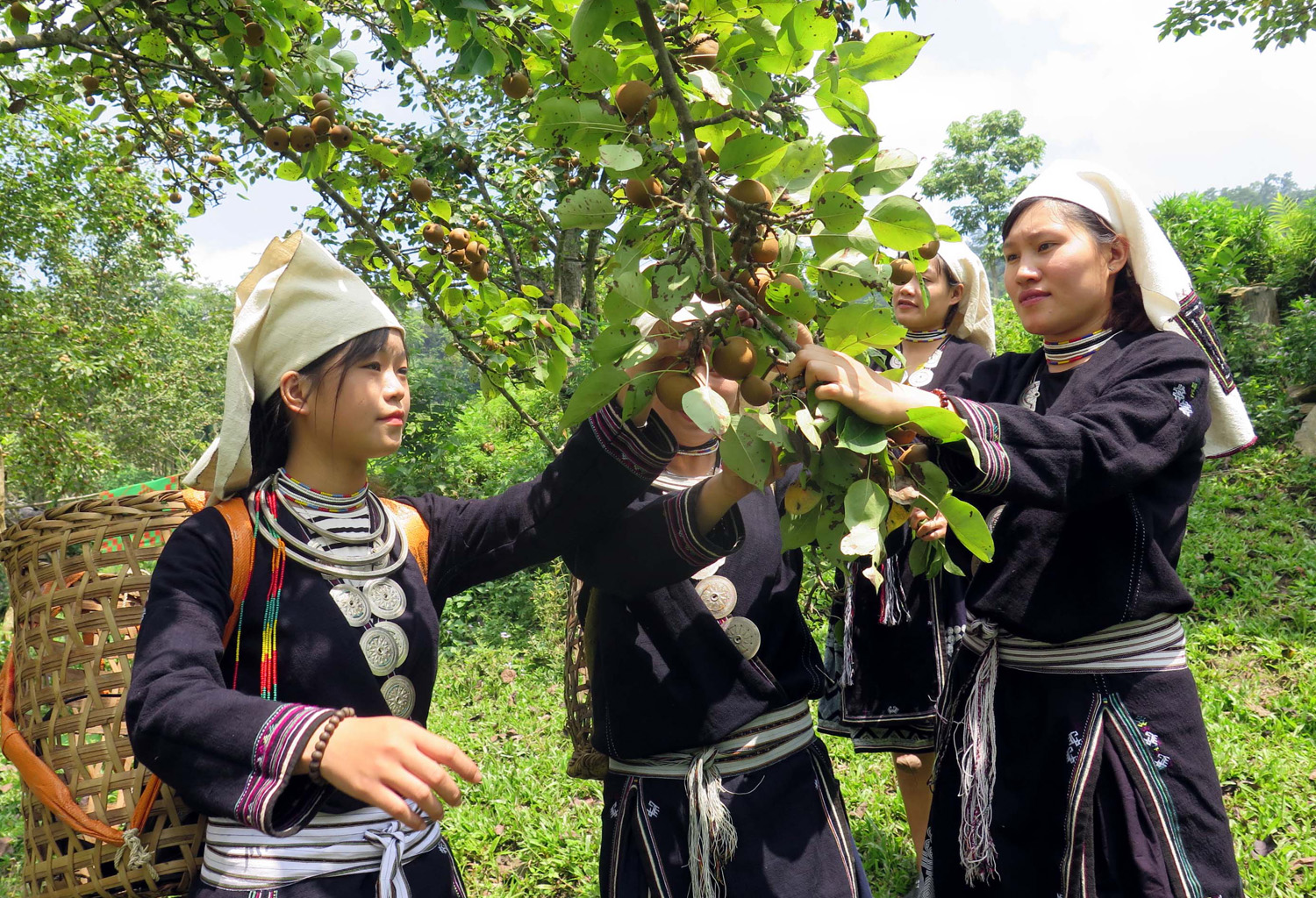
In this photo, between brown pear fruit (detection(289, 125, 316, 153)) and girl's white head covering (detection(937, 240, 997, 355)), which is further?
girl's white head covering (detection(937, 240, 997, 355))

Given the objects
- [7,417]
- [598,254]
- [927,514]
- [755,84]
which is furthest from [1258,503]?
[7,417]

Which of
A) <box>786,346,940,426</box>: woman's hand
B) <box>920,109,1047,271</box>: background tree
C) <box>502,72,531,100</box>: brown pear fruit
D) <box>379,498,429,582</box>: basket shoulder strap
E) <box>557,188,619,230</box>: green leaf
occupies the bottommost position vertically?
<box>379,498,429,582</box>: basket shoulder strap

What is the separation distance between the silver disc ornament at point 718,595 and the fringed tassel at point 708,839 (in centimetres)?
33

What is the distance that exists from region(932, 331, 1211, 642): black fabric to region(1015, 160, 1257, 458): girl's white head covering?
7 centimetres

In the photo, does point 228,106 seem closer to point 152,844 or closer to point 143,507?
point 143,507

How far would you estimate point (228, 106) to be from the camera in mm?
2713

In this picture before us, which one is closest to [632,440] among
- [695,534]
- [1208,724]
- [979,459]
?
[695,534]

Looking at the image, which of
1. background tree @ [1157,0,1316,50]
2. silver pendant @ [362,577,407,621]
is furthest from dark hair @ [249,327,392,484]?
background tree @ [1157,0,1316,50]

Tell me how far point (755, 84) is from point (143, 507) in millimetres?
1381

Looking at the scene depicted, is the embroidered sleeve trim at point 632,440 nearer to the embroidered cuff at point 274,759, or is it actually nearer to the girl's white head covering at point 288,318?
the girl's white head covering at point 288,318

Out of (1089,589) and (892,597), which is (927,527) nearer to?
(1089,589)

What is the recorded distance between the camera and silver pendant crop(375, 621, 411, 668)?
60.6 inches

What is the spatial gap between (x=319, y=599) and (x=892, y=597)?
1525 millimetres

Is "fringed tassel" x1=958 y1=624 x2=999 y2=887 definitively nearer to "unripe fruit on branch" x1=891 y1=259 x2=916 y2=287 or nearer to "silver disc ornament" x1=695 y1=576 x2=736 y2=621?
"silver disc ornament" x1=695 y1=576 x2=736 y2=621
